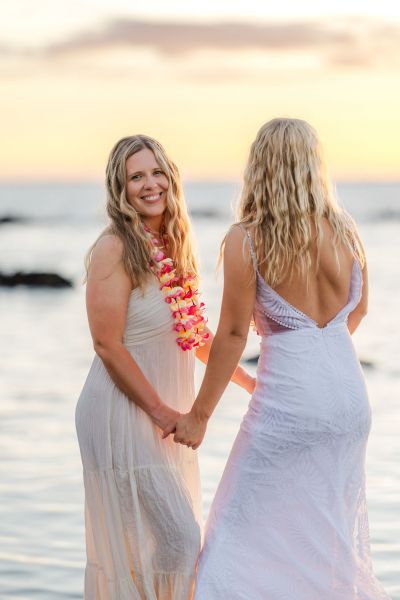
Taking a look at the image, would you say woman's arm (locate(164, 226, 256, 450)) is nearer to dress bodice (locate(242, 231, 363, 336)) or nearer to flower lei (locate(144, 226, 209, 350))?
dress bodice (locate(242, 231, 363, 336))

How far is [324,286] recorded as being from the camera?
16.4 feet

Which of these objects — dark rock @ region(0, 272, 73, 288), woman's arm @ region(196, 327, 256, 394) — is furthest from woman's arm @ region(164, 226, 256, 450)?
dark rock @ region(0, 272, 73, 288)

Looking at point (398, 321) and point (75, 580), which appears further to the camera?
point (398, 321)

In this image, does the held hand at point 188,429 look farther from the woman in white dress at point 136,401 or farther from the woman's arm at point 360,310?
the woman's arm at point 360,310

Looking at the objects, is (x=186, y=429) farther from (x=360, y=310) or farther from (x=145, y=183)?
(x=145, y=183)

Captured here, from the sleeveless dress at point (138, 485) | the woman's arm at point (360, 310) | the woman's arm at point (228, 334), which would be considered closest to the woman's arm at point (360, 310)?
the woman's arm at point (360, 310)

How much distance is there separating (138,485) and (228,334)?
745 mm

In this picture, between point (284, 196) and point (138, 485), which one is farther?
point (138, 485)

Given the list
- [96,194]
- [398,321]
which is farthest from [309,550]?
[96,194]

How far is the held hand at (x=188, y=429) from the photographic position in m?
5.09

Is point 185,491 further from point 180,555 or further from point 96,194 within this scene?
point 96,194

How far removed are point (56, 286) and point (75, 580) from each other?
2022 cm

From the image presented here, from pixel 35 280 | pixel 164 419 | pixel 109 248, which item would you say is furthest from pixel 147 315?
pixel 35 280

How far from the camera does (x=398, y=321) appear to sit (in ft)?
66.7
